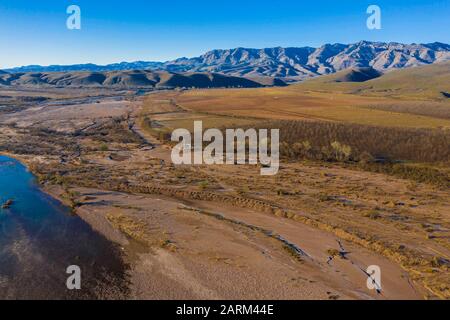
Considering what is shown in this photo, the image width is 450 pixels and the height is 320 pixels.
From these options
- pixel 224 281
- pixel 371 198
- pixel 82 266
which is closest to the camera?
pixel 224 281

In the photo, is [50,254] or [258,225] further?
[258,225]

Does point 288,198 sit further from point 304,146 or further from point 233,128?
point 233,128

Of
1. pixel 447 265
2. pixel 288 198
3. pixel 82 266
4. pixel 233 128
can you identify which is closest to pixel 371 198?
pixel 288 198

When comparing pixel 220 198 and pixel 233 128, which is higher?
pixel 233 128

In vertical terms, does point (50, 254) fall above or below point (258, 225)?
below

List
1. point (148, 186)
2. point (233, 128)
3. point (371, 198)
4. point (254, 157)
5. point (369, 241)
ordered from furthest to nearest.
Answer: point (233, 128) < point (254, 157) < point (148, 186) < point (371, 198) < point (369, 241)

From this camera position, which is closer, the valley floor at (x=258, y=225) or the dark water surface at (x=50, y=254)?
the dark water surface at (x=50, y=254)

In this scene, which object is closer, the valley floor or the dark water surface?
the dark water surface
